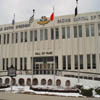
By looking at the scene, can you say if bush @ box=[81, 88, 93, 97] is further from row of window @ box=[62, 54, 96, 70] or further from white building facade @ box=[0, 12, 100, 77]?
row of window @ box=[62, 54, 96, 70]

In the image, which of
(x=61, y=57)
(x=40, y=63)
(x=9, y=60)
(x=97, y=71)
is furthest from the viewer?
(x=9, y=60)

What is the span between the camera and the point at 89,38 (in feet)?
106

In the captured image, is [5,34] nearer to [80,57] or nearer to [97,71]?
[80,57]

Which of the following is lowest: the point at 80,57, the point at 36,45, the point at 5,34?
the point at 80,57

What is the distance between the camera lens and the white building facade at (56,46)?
105 ft

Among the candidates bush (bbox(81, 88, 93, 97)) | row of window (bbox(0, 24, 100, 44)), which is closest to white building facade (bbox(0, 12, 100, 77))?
row of window (bbox(0, 24, 100, 44))

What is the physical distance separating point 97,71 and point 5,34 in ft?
71.4

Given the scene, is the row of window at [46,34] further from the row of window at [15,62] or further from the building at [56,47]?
the row of window at [15,62]

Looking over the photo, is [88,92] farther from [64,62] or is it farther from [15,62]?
[15,62]

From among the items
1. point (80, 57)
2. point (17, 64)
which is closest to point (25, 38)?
point (17, 64)

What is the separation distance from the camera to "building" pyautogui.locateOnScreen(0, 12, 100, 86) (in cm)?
3175

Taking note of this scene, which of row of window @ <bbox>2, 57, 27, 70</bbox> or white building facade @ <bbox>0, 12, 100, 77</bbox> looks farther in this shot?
row of window @ <bbox>2, 57, 27, 70</bbox>

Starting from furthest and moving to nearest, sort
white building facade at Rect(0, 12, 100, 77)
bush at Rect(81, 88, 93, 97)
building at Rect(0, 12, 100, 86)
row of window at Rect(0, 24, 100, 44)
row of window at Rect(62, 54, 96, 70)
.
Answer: row of window at Rect(0, 24, 100, 44), white building facade at Rect(0, 12, 100, 77), building at Rect(0, 12, 100, 86), row of window at Rect(62, 54, 96, 70), bush at Rect(81, 88, 93, 97)

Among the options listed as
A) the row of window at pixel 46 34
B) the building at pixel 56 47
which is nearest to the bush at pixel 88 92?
the building at pixel 56 47
